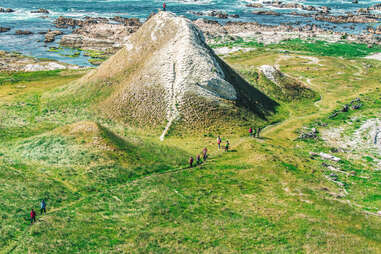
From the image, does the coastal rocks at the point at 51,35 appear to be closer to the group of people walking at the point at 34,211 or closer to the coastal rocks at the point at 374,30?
the group of people walking at the point at 34,211

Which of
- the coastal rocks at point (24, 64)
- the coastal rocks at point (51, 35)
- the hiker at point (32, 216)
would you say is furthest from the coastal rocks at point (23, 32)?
the hiker at point (32, 216)

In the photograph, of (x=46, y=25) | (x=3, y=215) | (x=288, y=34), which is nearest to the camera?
(x=3, y=215)

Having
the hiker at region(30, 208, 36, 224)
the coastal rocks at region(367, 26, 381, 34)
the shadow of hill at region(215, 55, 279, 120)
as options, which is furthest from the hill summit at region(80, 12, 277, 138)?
the coastal rocks at region(367, 26, 381, 34)

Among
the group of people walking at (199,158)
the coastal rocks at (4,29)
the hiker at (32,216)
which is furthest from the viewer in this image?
the coastal rocks at (4,29)

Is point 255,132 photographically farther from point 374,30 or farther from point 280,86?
point 374,30

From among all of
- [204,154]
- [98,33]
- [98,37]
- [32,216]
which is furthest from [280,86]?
[98,33]

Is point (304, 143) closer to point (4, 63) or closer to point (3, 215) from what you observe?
point (3, 215)

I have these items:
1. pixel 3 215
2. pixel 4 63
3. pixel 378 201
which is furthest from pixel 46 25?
pixel 378 201

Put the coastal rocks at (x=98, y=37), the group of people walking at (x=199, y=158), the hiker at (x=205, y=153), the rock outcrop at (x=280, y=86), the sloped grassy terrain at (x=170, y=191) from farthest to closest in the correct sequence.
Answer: the coastal rocks at (x=98, y=37) < the rock outcrop at (x=280, y=86) < the hiker at (x=205, y=153) < the group of people walking at (x=199, y=158) < the sloped grassy terrain at (x=170, y=191)

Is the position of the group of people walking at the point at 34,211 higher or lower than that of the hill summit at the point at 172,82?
lower
